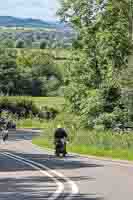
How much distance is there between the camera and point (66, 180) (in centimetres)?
2239

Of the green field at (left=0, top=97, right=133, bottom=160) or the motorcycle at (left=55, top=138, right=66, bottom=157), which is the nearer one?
the motorcycle at (left=55, top=138, right=66, bottom=157)

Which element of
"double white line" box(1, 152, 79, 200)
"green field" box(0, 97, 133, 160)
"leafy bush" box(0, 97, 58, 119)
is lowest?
"leafy bush" box(0, 97, 58, 119)

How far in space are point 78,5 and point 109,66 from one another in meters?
6.37

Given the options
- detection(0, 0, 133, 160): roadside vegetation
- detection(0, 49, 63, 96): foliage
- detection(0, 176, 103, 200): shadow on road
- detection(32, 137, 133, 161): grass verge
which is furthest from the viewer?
detection(0, 49, 63, 96): foliage

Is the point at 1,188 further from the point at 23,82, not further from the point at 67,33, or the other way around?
the point at 23,82

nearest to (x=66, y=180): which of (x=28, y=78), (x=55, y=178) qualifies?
(x=55, y=178)

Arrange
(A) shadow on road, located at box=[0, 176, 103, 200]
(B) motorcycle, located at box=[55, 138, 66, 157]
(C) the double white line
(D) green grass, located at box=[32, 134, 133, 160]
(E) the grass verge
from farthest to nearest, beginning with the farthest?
(B) motorcycle, located at box=[55, 138, 66, 157]
(D) green grass, located at box=[32, 134, 133, 160]
(E) the grass verge
(C) the double white line
(A) shadow on road, located at box=[0, 176, 103, 200]

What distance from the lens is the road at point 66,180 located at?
18078 mm

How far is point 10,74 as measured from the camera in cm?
14250

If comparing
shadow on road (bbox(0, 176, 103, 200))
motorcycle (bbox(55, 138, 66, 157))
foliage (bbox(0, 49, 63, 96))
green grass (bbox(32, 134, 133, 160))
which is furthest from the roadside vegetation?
foliage (bbox(0, 49, 63, 96))

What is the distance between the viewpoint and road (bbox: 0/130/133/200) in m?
18.1

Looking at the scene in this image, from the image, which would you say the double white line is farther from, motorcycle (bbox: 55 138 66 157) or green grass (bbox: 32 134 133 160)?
green grass (bbox: 32 134 133 160)

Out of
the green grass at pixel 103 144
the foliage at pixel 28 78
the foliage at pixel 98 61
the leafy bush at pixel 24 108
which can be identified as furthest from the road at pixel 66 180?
the foliage at pixel 28 78

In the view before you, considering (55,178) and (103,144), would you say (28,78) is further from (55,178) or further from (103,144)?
(55,178)
